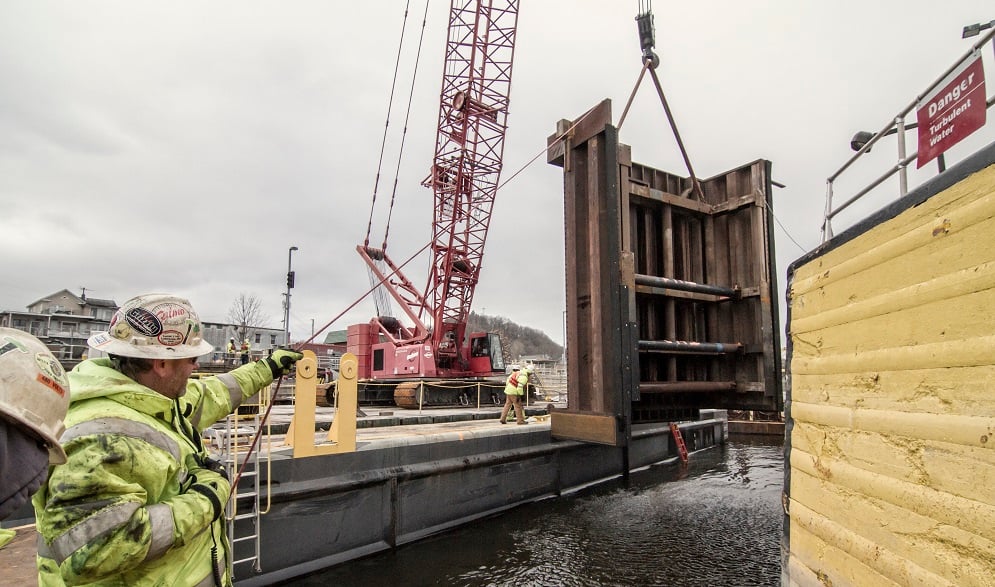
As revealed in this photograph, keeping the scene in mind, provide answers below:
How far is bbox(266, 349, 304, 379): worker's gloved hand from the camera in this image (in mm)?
3328

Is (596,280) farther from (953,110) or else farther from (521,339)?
(521,339)

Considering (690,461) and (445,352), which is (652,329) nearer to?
(690,461)

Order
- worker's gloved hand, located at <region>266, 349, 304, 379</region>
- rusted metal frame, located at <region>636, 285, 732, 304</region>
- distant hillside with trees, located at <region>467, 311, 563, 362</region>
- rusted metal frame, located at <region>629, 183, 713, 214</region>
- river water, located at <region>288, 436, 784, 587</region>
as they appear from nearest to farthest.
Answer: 1. worker's gloved hand, located at <region>266, 349, 304, 379</region>
2. river water, located at <region>288, 436, 784, 587</region>
3. rusted metal frame, located at <region>636, 285, 732, 304</region>
4. rusted metal frame, located at <region>629, 183, 713, 214</region>
5. distant hillside with trees, located at <region>467, 311, 563, 362</region>

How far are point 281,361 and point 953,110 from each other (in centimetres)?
435

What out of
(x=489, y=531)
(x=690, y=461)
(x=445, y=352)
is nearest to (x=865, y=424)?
(x=489, y=531)

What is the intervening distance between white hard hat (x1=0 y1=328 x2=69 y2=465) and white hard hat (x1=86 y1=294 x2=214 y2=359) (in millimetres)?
745

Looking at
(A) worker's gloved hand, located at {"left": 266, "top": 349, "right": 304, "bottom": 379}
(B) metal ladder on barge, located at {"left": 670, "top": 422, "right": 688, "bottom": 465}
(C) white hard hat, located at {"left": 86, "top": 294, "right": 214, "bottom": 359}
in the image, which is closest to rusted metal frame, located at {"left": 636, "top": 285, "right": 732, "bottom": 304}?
(A) worker's gloved hand, located at {"left": 266, "top": 349, "right": 304, "bottom": 379}

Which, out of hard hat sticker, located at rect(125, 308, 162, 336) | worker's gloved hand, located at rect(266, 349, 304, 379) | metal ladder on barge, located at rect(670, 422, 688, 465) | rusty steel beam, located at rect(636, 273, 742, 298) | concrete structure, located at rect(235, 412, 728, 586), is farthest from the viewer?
metal ladder on barge, located at rect(670, 422, 688, 465)

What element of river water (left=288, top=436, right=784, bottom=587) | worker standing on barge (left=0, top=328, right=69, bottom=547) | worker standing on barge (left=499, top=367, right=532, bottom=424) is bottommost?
river water (left=288, top=436, right=784, bottom=587)

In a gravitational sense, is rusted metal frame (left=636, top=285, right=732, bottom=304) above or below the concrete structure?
above

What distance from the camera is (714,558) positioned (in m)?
6.46

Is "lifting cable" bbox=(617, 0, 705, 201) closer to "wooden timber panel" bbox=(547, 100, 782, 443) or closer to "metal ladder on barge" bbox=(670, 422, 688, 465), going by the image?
"wooden timber panel" bbox=(547, 100, 782, 443)

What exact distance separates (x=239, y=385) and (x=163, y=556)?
130 centimetres

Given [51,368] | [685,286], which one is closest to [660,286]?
[685,286]
